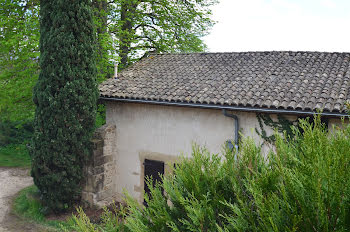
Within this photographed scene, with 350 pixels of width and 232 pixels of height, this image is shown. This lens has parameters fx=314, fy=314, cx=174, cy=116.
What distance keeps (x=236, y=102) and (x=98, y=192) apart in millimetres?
5237

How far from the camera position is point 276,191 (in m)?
3.15

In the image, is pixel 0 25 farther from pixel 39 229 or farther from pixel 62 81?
pixel 39 229

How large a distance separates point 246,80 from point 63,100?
A: 5.33 metres

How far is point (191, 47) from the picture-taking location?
17188 millimetres

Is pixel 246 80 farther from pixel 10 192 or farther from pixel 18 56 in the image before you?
pixel 10 192

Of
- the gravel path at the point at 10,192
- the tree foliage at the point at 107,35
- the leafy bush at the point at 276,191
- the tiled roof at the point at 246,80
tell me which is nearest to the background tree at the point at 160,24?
the tree foliage at the point at 107,35

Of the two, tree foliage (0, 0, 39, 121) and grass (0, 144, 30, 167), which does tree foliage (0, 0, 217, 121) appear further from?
grass (0, 144, 30, 167)

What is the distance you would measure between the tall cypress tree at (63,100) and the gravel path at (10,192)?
97 cm

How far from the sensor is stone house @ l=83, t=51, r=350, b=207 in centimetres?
786

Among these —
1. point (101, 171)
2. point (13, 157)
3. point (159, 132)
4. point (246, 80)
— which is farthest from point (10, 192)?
point (246, 80)

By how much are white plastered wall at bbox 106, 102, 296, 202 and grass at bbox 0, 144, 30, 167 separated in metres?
7.96

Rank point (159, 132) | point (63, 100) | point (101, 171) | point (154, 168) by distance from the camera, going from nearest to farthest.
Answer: point (63, 100) < point (159, 132) < point (154, 168) < point (101, 171)

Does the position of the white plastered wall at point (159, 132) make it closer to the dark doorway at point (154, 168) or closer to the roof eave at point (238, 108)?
the dark doorway at point (154, 168)

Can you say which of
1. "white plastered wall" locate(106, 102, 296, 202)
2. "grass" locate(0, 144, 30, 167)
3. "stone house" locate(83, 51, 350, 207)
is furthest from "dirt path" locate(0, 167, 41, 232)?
"white plastered wall" locate(106, 102, 296, 202)
